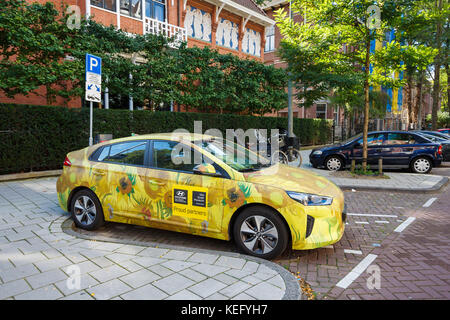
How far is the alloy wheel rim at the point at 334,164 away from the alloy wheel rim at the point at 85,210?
373 inches

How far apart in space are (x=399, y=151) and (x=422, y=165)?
0.96 meters

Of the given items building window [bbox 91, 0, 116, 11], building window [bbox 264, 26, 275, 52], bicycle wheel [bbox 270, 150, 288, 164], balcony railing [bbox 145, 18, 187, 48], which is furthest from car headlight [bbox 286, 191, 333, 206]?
building window [bbox 264, 26, 275, 52]

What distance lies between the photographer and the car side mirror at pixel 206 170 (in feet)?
12.7

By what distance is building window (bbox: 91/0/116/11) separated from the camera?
13.5m

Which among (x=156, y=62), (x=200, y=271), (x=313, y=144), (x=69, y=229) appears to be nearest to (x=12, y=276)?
(x=69, y=229)

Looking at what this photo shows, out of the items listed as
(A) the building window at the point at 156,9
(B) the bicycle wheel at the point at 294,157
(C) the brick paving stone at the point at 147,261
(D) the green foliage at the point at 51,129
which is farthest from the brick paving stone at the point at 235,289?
(A) the building window at the point at 156,9

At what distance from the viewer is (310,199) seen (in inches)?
147

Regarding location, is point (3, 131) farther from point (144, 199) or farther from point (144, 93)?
point (144, 199)

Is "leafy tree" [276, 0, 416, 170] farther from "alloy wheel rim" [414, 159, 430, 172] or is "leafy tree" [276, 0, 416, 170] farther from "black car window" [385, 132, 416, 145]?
"alloy wheel rim" [414, 159, 430, 172]

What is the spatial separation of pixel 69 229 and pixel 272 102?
50.4 ft

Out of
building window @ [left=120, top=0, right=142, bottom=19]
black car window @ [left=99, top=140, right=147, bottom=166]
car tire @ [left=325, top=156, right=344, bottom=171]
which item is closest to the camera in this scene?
black car window @ [left=99, top=140, right=147, bottom=166]

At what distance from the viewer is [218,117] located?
15.5 m

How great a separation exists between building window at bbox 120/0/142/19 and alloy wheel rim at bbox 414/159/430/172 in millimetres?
14276

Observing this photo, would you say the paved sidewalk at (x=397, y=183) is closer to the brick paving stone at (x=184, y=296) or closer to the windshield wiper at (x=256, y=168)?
the windshield wiper at (x=256, y=168)
